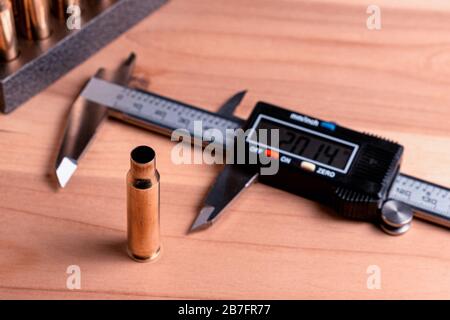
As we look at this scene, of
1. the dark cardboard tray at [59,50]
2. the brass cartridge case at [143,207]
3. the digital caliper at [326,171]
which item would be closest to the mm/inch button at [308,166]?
the digital caliper at [326,171]

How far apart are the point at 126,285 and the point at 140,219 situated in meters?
0.10

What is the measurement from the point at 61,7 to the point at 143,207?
523mm

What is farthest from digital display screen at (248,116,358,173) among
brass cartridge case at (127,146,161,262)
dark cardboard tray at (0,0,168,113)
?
Answer: dark cardboard tray at (0,0,168,113)

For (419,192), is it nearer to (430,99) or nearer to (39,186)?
(430,99)

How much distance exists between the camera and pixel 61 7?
4.74 feet

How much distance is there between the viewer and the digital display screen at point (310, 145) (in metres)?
1.24

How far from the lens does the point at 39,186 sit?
4.09 ft

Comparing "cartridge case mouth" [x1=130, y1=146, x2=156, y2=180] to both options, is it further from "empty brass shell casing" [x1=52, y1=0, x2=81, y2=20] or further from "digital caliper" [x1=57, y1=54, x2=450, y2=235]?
"empty brass shell casing" [x1=52, y1=0, x2=81, y2=20]

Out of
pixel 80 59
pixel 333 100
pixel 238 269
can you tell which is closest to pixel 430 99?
pixel 333 100

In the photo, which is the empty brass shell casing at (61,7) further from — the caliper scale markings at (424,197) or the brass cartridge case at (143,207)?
the caliper scale markings at (424,197)

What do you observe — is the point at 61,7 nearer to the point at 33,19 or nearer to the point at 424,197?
the point at 33,19

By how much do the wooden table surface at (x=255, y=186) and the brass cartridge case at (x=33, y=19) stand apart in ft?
0.31

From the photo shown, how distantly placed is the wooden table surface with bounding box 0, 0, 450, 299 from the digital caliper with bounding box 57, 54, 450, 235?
21 mm

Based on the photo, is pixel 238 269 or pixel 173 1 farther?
pixel 173 1
